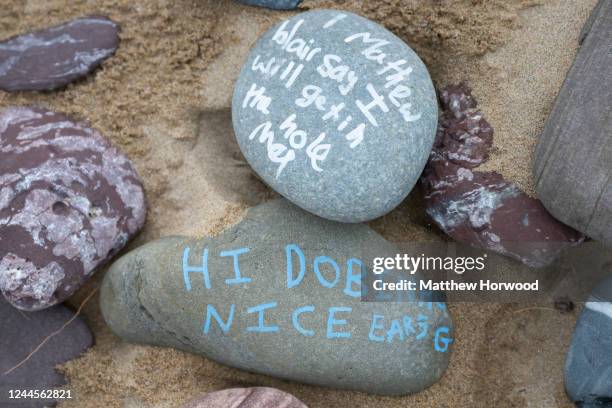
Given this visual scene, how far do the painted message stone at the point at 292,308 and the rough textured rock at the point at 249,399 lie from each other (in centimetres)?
15

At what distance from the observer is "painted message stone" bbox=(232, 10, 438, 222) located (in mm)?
1854

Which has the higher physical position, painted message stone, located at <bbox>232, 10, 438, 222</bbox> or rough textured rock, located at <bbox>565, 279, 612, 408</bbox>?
painted message stone, located at <bbox>232, 10, 438, 222</bbox>

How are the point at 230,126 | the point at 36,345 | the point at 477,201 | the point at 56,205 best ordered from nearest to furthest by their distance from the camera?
the point at 477,201, the point at 56,205, the point at 36,345, the point at 230,126

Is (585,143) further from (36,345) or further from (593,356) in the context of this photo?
(36,345)

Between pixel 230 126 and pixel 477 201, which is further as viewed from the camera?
pixel 230 126

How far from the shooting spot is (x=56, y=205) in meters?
2.12

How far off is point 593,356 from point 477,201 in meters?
0.63

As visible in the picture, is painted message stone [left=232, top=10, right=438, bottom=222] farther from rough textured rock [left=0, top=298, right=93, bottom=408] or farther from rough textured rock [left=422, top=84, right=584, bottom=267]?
rough textured rock [left=0, top=298, right=93, bottom=408]

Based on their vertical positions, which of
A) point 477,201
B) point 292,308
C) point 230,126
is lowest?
point 292,308

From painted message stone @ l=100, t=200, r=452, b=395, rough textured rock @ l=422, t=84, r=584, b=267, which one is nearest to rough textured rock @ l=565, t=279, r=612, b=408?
rough textured rock @ l=422, t=84, r=584, b=267

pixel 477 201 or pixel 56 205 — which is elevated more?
pixel 477 201

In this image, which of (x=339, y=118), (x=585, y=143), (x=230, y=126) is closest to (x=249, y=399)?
(x=339, y=118)

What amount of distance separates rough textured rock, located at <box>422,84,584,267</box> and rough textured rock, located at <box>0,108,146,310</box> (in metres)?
1.09

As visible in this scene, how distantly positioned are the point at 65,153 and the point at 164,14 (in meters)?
0.64
